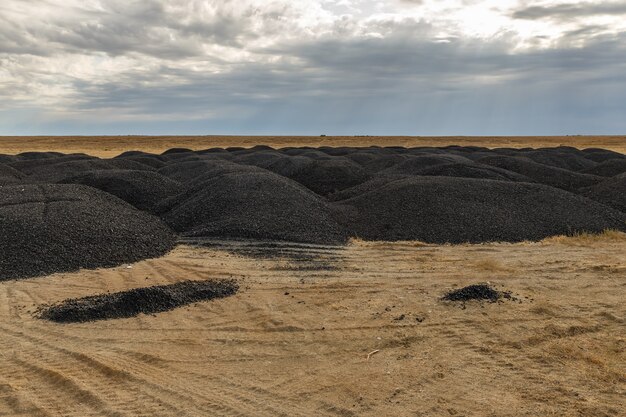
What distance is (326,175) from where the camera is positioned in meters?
21.9

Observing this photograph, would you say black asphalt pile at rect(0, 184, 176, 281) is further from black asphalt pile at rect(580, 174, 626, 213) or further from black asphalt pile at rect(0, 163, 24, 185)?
black asphalt pile at rect(580, 174, 626, 213)

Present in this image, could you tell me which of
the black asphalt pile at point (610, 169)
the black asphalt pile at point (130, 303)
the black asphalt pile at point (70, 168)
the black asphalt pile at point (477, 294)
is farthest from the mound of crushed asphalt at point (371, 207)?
the black asphalt pile at point (610, 169)

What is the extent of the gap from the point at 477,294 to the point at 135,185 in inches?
499

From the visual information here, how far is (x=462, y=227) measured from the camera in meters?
12.9

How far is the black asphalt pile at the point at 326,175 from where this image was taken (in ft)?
68.6

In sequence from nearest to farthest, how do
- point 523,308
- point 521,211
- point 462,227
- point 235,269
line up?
1. point 523,308
2. point 235,269
3. point 462,227
4. point 521,211

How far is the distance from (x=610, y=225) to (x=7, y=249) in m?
13.5

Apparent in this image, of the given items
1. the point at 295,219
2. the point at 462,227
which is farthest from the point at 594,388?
the point at 295,219

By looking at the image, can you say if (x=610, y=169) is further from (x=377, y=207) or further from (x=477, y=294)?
(x=477, y=294)

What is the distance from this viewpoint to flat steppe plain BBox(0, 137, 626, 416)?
16.5ft

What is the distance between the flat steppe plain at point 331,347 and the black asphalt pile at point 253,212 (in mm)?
2479

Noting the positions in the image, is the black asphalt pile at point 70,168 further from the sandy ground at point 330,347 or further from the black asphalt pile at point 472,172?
the sandy ground at point 330,347

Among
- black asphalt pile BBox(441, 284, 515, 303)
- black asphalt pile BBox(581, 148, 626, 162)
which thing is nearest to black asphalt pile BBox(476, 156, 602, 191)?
black asphalt pile BBox(581, 148, 626, 162)

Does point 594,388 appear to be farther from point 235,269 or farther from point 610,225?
point 610,225
